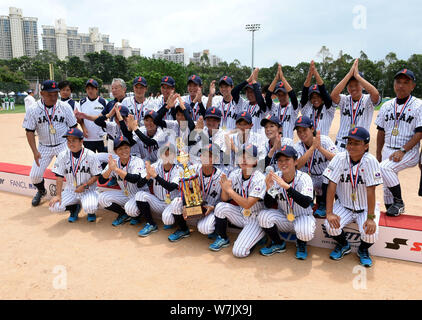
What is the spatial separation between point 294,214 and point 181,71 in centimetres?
4784

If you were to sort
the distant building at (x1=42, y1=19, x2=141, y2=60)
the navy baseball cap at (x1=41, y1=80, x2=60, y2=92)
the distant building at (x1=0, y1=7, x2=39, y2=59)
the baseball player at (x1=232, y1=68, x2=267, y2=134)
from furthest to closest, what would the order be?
the distant building at (x1=42, y1=19, x2=141, y2=60) → the distant building at (x1=0, y1=7, x2=39, y2=59) → the navy baseball cap at (x1=41, y1=80, x2=60, y2=92) → the baseball player at (x1=232, y1=68, x2=267, y2=134)

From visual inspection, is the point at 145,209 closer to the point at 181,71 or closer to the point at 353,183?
the point at 353,183

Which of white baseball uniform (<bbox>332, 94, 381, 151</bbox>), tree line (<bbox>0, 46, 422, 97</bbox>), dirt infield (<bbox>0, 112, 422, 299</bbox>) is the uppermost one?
tree line (<bbox>0, 46, 422, 97</bbox>)

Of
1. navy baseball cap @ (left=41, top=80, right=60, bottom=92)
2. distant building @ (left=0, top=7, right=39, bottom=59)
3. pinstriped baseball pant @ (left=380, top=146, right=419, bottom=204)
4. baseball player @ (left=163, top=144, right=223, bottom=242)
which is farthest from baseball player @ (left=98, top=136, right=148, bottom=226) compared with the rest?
distant building @ (left=0, top=7, right=39, bottom=59)

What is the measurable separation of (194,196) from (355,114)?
310cm

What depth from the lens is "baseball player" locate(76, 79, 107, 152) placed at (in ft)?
23.3

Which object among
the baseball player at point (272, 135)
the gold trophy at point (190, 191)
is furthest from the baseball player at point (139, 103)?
the baseball player at point (272, 135)

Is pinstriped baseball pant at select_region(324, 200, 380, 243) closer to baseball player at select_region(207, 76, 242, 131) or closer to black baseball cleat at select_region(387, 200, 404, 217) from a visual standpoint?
black baseball cleat at select_region(387, 200, 404, 217)

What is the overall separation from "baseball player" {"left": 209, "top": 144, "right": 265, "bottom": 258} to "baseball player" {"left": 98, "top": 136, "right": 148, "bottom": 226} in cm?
153

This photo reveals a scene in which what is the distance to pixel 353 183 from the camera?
14.0ft

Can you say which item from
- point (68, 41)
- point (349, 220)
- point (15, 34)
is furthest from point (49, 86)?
point (68, 41)

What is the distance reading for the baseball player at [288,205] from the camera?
4.20m

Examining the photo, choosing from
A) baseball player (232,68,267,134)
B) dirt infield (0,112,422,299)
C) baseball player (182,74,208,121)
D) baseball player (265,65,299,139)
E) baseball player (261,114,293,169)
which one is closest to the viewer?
dirt infield (0,112,422,299)

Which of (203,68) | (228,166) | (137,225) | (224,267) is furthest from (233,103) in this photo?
(203,68)
